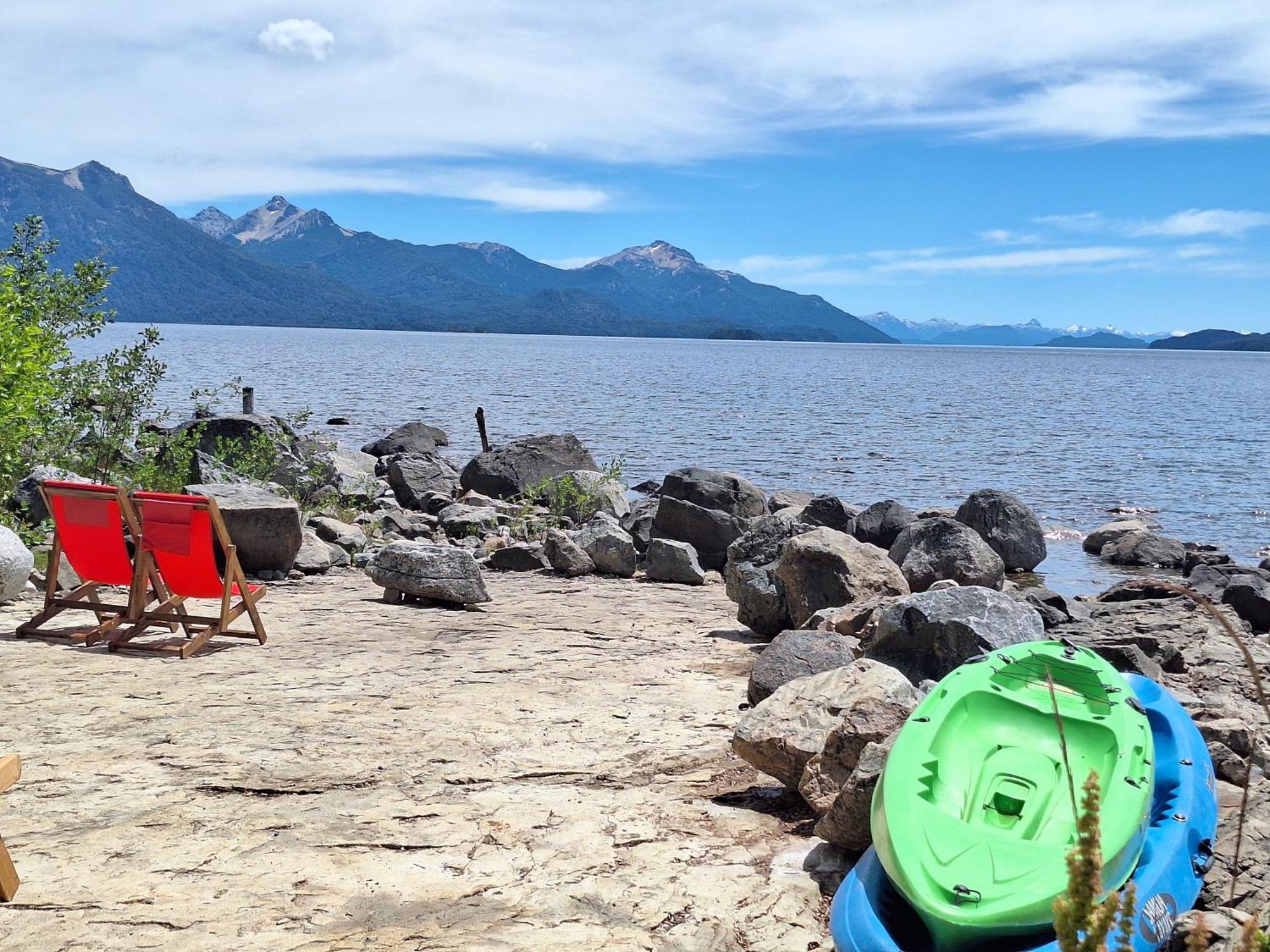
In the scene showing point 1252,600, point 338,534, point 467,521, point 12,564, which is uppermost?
point 12,564

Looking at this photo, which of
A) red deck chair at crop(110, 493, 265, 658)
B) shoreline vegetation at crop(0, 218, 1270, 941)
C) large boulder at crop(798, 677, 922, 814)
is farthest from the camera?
→ red deck chair at crop(110, 493, 265, 658)

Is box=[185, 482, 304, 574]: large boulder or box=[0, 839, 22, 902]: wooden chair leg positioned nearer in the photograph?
box=[0, 839, 22, 902]: wooden chair leg

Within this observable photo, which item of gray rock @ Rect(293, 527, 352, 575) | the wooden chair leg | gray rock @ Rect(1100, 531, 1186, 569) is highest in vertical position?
the wooden chair leg

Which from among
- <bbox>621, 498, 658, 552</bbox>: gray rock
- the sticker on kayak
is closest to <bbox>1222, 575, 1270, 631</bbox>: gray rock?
<bbox>621, 498, 658, 552</bbox>: gray rock

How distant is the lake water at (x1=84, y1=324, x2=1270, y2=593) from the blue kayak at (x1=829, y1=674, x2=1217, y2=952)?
485 inches

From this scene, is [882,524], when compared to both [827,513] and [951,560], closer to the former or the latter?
[827,513]

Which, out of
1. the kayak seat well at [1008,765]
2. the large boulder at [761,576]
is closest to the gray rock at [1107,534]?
the large boulder at [761,576]

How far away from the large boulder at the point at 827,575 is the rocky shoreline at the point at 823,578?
0.02 meters

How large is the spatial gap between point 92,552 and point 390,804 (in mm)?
4389

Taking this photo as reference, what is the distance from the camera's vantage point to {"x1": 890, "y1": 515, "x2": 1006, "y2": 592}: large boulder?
1290 centimetres

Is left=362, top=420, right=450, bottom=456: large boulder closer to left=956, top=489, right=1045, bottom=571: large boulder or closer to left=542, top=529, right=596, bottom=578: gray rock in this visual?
left=956, top=489, right=1045, bottom=571: large boulder

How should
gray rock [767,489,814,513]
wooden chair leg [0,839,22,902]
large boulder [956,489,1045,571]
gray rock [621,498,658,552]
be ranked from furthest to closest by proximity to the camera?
gray rock [767,489,814,513] → large boulder [956,489,1045,571] → gray rock [621,498,658,552] → wooden chair leg [0,839,22,902]

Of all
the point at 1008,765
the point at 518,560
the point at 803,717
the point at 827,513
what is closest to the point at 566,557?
the point at 518,560

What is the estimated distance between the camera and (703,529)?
15.2m
